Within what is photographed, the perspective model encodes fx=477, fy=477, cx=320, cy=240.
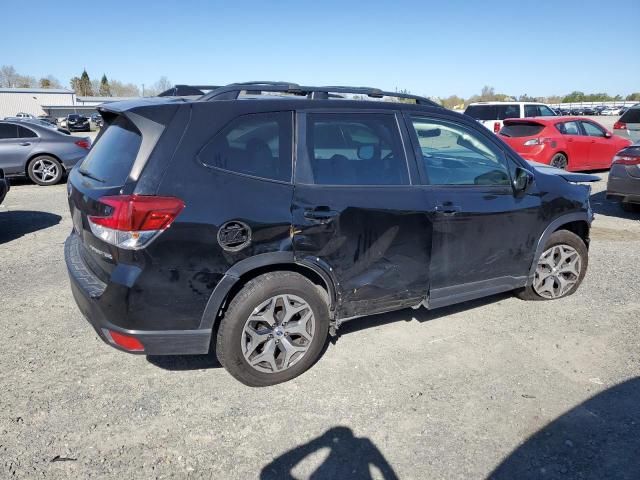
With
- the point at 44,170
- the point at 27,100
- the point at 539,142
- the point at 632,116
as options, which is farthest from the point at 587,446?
the point at 27,100

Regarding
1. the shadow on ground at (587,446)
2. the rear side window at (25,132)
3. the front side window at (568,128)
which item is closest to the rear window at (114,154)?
the shadow on ground at (587,446)

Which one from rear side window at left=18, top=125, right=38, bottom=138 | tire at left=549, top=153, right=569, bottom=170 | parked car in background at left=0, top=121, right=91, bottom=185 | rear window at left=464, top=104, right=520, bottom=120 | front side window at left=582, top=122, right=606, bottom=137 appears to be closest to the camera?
parked car in background at left=0, top=121, right=91, bottom=185

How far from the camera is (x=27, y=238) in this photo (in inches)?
260

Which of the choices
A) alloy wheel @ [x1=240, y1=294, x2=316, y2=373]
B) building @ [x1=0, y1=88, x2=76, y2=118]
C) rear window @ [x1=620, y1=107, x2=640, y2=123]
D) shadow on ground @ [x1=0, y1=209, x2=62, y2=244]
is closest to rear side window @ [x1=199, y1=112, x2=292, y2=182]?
alloy wheel @ [x1=240, y1=294, x2=316, y2=373]

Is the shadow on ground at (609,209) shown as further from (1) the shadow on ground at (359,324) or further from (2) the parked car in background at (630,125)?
(2) the parked car in background at (630,125)

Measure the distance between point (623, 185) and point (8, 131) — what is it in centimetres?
1239

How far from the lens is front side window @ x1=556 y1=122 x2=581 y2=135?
38.4 ft

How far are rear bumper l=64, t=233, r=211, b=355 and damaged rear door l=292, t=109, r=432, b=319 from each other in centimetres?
82

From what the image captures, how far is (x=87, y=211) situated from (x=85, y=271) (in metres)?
0.41

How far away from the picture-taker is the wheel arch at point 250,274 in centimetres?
287

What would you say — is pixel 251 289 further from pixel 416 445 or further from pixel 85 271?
pixel 416 445

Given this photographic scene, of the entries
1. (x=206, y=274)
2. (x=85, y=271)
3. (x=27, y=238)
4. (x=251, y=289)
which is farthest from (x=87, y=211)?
(x=27, y=238)

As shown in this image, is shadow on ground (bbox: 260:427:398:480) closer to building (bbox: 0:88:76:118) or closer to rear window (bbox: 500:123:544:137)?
rear window (bbox: 500:123:544:137)

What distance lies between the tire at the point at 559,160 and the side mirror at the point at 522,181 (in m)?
8.54
